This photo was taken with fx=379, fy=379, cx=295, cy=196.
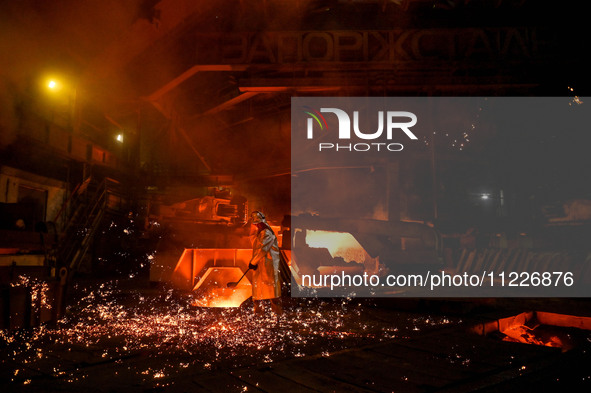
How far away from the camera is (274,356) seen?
3.59m

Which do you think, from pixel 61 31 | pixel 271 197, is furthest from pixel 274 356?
pixel 271 197

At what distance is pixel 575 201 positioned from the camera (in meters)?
14.0

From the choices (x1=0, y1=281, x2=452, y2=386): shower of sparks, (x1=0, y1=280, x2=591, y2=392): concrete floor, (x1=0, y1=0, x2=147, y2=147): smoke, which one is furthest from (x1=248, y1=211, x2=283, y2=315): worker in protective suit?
(x1=0, y1=0, x2=147, y2=147): smoke

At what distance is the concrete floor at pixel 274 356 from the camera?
2.86 meters

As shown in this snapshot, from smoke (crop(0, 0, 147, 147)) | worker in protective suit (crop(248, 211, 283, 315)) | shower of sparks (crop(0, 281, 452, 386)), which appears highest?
smoke (crop(0, 0, 147, 147))

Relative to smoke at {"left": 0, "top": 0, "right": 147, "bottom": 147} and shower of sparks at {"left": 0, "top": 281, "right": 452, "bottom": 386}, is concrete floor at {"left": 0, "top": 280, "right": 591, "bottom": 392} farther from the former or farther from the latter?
smoke at {"left": 0, "top": 0, "right": 147, "bottom": 147}

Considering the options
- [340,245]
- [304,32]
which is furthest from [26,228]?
[340,245]

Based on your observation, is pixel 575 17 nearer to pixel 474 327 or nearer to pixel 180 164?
pixel 474 327

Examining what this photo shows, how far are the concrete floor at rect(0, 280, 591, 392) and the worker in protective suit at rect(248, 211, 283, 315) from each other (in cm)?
38

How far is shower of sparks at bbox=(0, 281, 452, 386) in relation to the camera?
3234mm

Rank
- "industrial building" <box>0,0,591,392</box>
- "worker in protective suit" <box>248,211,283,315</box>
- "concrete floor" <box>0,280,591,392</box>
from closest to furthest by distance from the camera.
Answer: "concrete floor" <box>0,280,591,392</box>, "industrial building" <box>0,0,591,392</box>, "worker in protective suit" <box>248,211,283,315</box>

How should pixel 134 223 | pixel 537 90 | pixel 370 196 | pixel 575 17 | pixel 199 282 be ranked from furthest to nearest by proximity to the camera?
1. pixel 370 196
2. pixel 537 90
3. pixel 575 17
4. pixel 134 223
5. pixel 199 282

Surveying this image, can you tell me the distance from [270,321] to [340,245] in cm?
→ 682

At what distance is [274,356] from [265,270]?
2533mm
